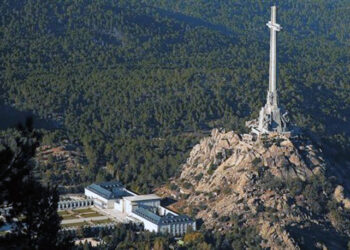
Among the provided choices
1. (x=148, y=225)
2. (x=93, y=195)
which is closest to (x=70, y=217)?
(x=93, y=195)

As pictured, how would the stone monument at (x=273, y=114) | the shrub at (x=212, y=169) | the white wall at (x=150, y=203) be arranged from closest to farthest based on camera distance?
the white wall at (x=150, y=203), the shrub at (x=212, y=169), the stone monument at (x=273, y=114)

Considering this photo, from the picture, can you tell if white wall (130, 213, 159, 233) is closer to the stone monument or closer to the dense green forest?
the dense green forest

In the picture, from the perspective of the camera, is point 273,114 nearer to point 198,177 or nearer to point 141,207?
point 198,177

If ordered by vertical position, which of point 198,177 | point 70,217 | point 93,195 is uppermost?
point 198,177

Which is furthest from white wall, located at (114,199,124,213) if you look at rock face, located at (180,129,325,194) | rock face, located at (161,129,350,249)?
rock face, located at (180,129,325,194)

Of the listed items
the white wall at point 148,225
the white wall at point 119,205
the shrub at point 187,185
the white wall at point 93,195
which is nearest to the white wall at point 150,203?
the white wall at point 148,225

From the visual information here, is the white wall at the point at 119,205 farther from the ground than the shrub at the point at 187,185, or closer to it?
closer to it

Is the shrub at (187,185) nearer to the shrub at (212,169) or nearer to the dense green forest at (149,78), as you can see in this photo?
the shrub at (212,169)
